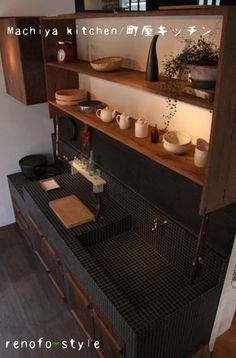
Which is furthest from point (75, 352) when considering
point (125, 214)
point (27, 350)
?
point (125, 214)

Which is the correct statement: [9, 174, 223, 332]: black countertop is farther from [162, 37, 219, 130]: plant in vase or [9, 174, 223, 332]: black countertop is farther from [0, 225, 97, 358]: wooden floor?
[162, 37, 219, 130]: plant in vase

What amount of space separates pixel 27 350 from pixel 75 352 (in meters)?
0.36

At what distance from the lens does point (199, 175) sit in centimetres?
133

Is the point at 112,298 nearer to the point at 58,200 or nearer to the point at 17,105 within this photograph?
the point at 58,200

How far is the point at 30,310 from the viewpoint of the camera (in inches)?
99.7

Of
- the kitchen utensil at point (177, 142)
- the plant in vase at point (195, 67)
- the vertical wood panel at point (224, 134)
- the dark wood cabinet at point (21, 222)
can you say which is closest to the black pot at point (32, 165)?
the dark wood cabinet at point (21, 222)

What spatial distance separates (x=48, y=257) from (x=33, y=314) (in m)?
0.47

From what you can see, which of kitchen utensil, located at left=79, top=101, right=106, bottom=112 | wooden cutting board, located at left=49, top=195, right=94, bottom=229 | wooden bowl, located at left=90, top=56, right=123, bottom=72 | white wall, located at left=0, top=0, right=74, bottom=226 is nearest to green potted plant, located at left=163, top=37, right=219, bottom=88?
wooden bowl, located at left=90, top=56, right=123, bottom=72

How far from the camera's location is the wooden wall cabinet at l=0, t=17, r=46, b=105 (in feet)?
7.68

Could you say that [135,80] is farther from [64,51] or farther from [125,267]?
[125,267]

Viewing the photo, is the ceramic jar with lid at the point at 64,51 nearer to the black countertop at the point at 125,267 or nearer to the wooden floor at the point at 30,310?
the black countertop at the point at 125,267

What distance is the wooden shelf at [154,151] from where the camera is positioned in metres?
1.37

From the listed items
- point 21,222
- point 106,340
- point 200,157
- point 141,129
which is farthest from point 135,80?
point 21,222

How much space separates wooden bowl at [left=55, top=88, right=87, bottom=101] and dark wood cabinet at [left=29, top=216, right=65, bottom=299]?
3.58ft
